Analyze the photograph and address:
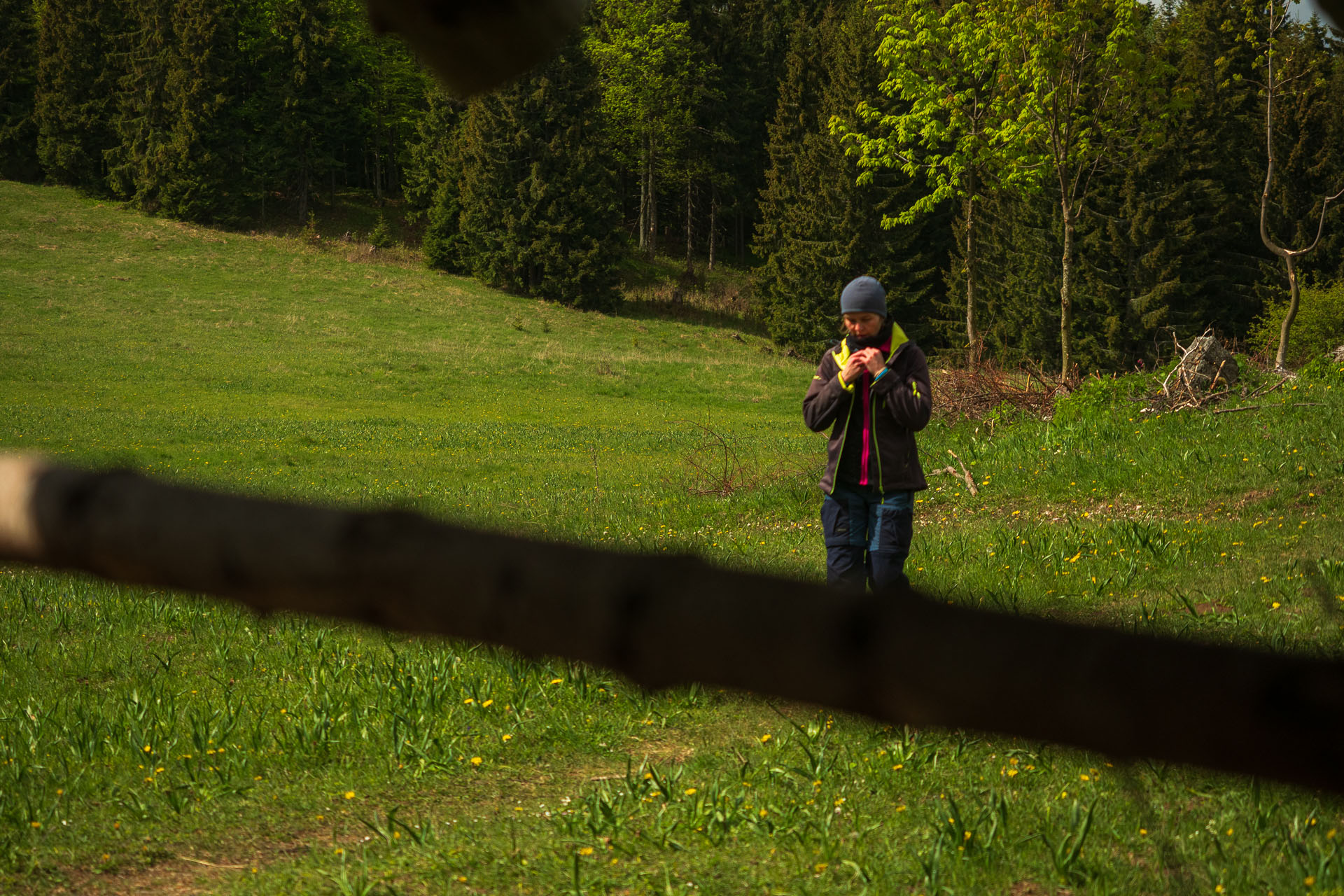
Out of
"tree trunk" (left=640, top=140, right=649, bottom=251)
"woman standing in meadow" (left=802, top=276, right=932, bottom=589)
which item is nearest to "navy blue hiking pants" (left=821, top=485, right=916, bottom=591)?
"woman standing in meadow" (left=802, top=276, right=932, bottom=589)

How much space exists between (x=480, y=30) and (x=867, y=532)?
4.71 meters

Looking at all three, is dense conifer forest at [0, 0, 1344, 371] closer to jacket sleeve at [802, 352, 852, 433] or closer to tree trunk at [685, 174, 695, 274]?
tree trunk at [685, 174, 695, 274]

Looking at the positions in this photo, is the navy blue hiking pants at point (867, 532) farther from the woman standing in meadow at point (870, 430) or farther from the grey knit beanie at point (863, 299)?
the grey knit beanie at point (863, 299)

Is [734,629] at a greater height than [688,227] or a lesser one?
lesser

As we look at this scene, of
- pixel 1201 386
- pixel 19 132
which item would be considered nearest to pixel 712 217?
pixel 19 132

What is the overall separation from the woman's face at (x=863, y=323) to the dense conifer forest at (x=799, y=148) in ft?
4.43

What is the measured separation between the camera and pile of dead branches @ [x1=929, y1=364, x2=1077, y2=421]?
15.2 m

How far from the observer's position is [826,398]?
5246mm

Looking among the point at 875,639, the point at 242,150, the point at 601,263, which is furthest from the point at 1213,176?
the point at 875,639

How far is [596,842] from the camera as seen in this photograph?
3.61 m

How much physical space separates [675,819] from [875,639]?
3.46m

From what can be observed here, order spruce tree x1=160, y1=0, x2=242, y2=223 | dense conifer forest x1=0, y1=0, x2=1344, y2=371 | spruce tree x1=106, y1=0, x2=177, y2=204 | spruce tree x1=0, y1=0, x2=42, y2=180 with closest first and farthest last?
spruce tree x1=160, y1=0, x2=242, y2=223 → spruce tree x1=106, y1=0, x2=177, y2=204 → dense conifer forest x1=0, y1=0, x2=1344, y2=371 → spruce tree x1=0, y1=0, x2=42, y2=180

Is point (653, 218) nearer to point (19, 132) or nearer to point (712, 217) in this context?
point (712, 217)

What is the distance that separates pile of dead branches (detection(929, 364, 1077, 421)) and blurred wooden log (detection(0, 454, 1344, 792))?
15.2 m
